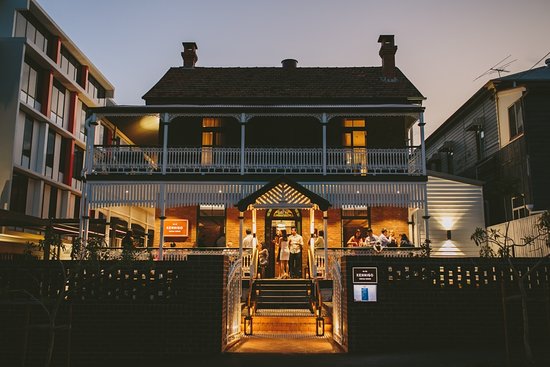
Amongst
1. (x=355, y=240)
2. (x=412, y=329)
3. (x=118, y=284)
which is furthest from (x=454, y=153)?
(x=118, y=284)

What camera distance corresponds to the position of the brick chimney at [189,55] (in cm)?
2441

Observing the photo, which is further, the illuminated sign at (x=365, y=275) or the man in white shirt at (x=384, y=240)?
the man in white shirt at (x=384, y=240)

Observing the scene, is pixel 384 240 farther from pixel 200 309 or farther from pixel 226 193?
pixel 200 309

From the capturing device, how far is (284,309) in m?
13.7

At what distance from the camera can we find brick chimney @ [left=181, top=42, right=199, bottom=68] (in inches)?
961

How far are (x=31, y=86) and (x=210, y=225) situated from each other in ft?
43.7

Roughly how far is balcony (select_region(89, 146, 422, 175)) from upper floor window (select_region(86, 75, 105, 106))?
17.9 metres

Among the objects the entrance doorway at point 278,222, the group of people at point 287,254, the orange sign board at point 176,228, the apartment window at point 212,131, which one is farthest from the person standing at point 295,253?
the apartment window at point 212,131

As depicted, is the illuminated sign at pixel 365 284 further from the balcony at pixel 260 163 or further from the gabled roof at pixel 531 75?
the gabled roof at pixel 531 75

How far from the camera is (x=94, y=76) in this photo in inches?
1405

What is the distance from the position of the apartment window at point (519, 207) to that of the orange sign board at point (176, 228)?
12.1 meters

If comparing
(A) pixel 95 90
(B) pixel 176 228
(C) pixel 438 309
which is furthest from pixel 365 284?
(A) pixel 95 90

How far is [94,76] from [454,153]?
78.7 ft

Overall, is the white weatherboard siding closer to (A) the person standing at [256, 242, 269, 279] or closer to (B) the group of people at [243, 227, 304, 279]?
(B) the group of people at [243, 227, 304, 279]
